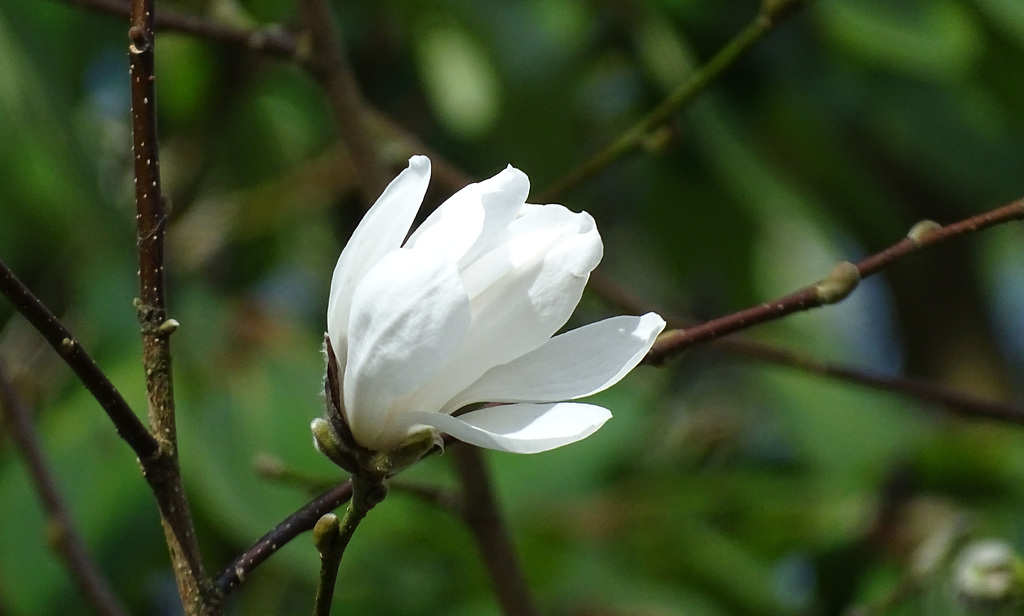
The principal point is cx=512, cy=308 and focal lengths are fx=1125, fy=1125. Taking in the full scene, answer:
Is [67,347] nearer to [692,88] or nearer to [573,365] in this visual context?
[573,365]

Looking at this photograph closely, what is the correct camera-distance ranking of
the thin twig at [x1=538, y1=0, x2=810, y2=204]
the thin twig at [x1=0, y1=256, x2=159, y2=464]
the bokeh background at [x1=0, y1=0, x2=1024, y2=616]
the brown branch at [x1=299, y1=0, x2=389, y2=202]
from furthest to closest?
the bokeh background at [x1=0, y1=0, x2=1024, y2=616]
the brown branch at [x1=299, y1=0, x2=389, y2=202]
the thin twig at [x1=538, y1=0, x2=810, y2=204]
the thin twig at [x1=0, y1=256, x2=159, y2=464]

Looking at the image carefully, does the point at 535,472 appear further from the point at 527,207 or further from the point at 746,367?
the point at 527,207

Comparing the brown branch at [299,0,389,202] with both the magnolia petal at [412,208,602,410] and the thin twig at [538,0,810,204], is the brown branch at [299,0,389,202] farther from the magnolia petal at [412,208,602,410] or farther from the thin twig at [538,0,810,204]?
the magnolia petal at [412,208,602,410]

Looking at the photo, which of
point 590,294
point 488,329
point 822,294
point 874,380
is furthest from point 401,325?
point 590,294

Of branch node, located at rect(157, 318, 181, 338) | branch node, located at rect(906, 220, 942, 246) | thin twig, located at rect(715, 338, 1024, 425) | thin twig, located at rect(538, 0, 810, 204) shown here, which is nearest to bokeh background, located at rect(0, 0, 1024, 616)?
thin twig, located at rect(538, 0, 810, 204)

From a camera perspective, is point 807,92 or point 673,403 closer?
point 807,92

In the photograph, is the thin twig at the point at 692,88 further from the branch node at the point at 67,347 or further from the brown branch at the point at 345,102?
the branch node at the point at 67,347

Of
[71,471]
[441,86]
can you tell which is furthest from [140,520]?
[441,86]
